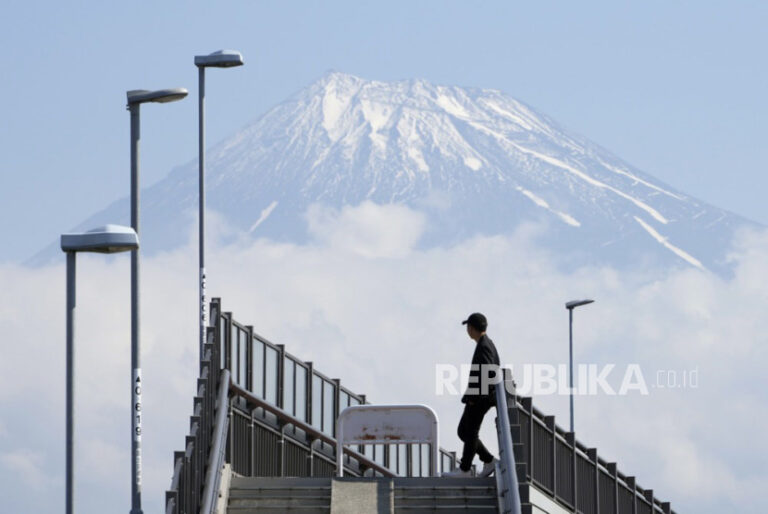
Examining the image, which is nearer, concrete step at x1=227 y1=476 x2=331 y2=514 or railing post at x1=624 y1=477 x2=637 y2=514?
concrete step at x1=227 y1=476 x2=331 y2=514

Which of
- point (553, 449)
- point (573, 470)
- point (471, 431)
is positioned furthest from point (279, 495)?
point (573, 470)

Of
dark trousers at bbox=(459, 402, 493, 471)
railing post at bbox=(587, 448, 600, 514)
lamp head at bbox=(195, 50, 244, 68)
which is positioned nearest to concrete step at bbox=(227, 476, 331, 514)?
dark trousers at bbox=(459, 402, 493, 471)

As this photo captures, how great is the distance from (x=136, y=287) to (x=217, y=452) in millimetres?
1911

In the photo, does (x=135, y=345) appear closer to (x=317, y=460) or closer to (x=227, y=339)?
(x=227, y=339)

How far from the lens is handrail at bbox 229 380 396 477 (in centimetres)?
2764

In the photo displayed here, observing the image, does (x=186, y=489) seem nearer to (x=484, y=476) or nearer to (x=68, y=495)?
(x=68, y=495)

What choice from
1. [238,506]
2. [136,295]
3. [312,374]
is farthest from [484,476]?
[312,374]

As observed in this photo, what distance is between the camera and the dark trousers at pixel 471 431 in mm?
20953

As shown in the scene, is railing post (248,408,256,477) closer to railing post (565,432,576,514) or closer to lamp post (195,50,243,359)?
lamp post (195,50,243,359)

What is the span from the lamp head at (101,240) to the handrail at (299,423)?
8.32 metres

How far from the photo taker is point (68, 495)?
16.8 m

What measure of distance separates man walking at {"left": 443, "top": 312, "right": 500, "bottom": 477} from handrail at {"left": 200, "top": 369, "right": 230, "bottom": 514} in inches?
101

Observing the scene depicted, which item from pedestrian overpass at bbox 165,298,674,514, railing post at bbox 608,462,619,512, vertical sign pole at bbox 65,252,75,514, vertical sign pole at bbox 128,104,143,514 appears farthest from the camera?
railing post at bbox 608,462,619,512

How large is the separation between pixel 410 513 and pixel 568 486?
6635 millimetres
